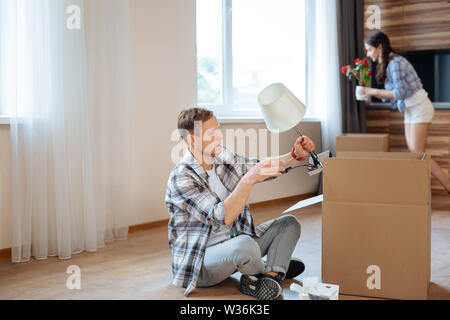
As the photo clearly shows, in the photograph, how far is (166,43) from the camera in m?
3.44

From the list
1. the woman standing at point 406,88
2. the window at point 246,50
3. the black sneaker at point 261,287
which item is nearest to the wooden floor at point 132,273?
the black sneaker at point 261,287

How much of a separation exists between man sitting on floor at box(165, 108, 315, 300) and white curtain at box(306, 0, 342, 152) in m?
2.47

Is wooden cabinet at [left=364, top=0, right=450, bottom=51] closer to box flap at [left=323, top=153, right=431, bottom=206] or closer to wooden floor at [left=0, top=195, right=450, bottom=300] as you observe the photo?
wooden floor at [left=0, top=195, right=450, bottom=300]

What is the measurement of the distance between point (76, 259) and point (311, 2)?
306cm

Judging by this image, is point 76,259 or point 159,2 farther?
point 159,2

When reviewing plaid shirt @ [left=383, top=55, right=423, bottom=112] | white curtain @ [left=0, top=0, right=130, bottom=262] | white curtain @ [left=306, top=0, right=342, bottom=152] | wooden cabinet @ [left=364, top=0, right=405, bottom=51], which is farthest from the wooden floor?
wooden cabinet @ [left=364, top=0, right=405, bottom=51]

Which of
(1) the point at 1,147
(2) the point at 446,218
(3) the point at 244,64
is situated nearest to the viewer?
(1) the point at 1,147

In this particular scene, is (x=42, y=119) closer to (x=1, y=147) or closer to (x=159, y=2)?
(x=1, y=147)

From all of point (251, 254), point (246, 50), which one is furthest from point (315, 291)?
point (246, 50)

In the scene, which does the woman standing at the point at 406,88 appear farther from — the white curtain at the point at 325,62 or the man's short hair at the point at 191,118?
the man's short hair at the point at 191,118

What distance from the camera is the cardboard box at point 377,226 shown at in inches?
76.3

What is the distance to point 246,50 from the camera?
14.0ft

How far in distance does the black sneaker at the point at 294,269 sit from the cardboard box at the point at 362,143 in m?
2.01
